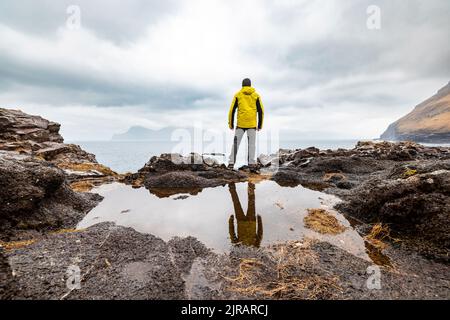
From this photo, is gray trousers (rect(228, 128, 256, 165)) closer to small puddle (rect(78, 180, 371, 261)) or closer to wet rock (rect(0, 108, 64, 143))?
small puddle (rect(78, 180, 371, 261))

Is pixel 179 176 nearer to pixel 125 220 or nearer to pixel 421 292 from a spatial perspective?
pixel 125 220

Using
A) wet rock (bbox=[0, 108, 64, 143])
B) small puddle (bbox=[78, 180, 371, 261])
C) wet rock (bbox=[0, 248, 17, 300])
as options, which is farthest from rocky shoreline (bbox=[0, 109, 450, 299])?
wet rock (bbox=[0, 108, 64, 143])

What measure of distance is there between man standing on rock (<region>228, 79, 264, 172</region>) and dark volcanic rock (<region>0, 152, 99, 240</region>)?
258 inches

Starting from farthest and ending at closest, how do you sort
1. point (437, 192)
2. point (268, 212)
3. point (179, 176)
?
1. point (179, 176)
2. point (268, 212)
3. point (437, 192)

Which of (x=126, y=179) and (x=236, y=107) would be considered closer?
(x=126, y=179)

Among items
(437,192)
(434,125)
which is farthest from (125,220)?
(434,125)

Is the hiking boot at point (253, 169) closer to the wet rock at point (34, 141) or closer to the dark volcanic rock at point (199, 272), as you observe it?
the wet rock at point (34, 141)

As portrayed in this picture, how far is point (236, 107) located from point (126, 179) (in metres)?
5.63

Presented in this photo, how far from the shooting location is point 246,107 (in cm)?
1036

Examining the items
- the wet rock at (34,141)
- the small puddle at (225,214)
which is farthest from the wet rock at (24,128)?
the small puddle at (225,214)

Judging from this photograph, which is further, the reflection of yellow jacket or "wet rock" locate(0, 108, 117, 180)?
"wet rock" locate(0, 108, 117, 180)

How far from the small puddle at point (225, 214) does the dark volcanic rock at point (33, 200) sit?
48 cm

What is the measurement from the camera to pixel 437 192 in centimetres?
394

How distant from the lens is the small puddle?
399 cm
